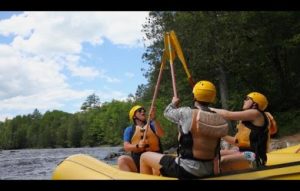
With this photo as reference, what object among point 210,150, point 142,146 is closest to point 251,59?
point 142,146

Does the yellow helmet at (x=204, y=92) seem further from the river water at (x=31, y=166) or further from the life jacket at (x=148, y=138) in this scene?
the river water at (x=31, y=166)

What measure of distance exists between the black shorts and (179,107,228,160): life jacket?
11 cm

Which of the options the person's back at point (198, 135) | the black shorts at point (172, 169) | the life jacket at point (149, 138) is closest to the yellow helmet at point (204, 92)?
the person's back at point (198, 135)

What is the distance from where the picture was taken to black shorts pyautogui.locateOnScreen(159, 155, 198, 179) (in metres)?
3.58

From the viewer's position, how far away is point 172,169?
3689mm

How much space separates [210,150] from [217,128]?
0.18m

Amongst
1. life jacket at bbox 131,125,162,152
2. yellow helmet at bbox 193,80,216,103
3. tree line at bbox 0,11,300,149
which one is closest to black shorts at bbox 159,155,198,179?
yellow helmet at bbox 193,80,216,103

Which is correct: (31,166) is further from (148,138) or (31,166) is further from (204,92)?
(204,92)

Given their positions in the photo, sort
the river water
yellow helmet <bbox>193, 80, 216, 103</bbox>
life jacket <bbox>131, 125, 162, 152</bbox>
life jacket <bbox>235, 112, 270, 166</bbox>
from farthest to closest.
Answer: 1. the river water
2. life jacket <bbox>131, 125, 162, 152</bbox>
3. life jacket <bbox>235, 112, 270, 166</bbox>
4. yellow helmet <bbox>193, 80, 216, 103</bbox>

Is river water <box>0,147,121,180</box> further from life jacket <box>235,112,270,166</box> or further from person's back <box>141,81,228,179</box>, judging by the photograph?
person's back <box>141,81,228,179</box>

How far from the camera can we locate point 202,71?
1988cm

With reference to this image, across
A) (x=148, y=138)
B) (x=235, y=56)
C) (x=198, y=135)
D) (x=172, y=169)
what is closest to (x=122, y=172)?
(x=172, y=169)

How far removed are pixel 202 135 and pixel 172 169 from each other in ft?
1.26

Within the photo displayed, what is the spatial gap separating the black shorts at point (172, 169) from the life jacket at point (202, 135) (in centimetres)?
11
